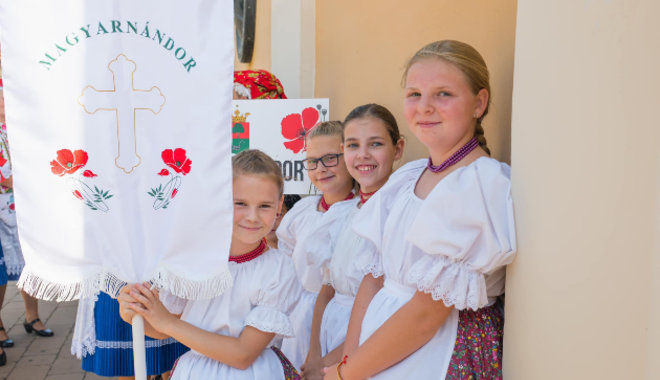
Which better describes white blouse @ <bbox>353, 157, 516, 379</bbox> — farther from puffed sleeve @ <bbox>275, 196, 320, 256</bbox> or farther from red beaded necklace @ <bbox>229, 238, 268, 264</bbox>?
puffed sleeve @ <bbox>275, 196, 320, 256</bbox>

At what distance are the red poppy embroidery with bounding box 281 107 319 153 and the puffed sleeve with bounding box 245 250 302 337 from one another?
1304mm

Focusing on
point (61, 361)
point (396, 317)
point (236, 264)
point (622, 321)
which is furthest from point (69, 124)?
point (61, 361)

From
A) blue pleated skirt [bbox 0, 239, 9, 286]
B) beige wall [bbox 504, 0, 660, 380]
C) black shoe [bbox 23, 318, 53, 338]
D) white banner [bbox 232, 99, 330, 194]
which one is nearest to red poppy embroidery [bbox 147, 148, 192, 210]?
beige wall [bbox 504, 0, 660, 380]

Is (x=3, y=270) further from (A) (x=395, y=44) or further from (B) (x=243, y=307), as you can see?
(A) (x=395, y=44)

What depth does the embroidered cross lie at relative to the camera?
1606 mm

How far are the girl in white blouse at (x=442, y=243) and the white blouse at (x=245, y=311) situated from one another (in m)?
0.25

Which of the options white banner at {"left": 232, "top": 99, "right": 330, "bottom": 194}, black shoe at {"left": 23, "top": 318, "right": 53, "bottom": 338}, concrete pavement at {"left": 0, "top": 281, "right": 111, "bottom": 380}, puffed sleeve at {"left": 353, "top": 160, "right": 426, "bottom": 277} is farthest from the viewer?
black shoe at {"left": 23, "top": 318, "right": 53, "bottom": 338}

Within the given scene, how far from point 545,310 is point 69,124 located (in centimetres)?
131

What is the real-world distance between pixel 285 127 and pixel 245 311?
1.54 metres

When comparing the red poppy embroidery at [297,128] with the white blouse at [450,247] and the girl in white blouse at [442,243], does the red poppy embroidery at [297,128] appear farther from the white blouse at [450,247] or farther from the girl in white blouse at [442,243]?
the white blouse at [450,247]

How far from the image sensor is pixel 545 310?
1279 millimetres

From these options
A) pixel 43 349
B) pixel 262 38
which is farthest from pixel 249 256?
pixel 262 38

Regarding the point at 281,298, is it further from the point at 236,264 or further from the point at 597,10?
the point at 597,10

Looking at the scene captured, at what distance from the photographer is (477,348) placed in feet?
5.24
